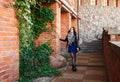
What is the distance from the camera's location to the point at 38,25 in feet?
28.5

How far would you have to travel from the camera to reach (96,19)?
20031 mm

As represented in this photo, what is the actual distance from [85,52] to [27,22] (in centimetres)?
1097

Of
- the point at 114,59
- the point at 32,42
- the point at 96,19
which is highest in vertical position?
the point at 96,19

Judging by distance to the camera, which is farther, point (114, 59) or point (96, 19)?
point (96, 19)

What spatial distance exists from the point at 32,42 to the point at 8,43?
11.9 ft

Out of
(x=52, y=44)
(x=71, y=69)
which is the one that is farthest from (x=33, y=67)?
(x=71, y=69)

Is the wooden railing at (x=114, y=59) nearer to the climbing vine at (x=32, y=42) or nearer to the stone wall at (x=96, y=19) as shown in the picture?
the climbing vine at (x=32, y=42)

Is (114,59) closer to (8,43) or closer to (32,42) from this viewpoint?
(8,43)

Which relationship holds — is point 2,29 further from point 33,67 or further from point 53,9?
point 53,9

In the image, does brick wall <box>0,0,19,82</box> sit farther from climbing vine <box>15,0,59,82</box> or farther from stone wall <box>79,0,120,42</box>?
stone wall <box>79,0,120,42</box>

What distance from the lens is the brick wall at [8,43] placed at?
429 centimetres

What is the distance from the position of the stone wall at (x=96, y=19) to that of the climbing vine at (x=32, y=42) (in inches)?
456

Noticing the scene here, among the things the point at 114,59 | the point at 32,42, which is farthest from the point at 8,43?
the point at 32,42

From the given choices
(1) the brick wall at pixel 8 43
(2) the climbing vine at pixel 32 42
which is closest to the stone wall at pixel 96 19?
(2) the climbing vine at pixel 32 42
